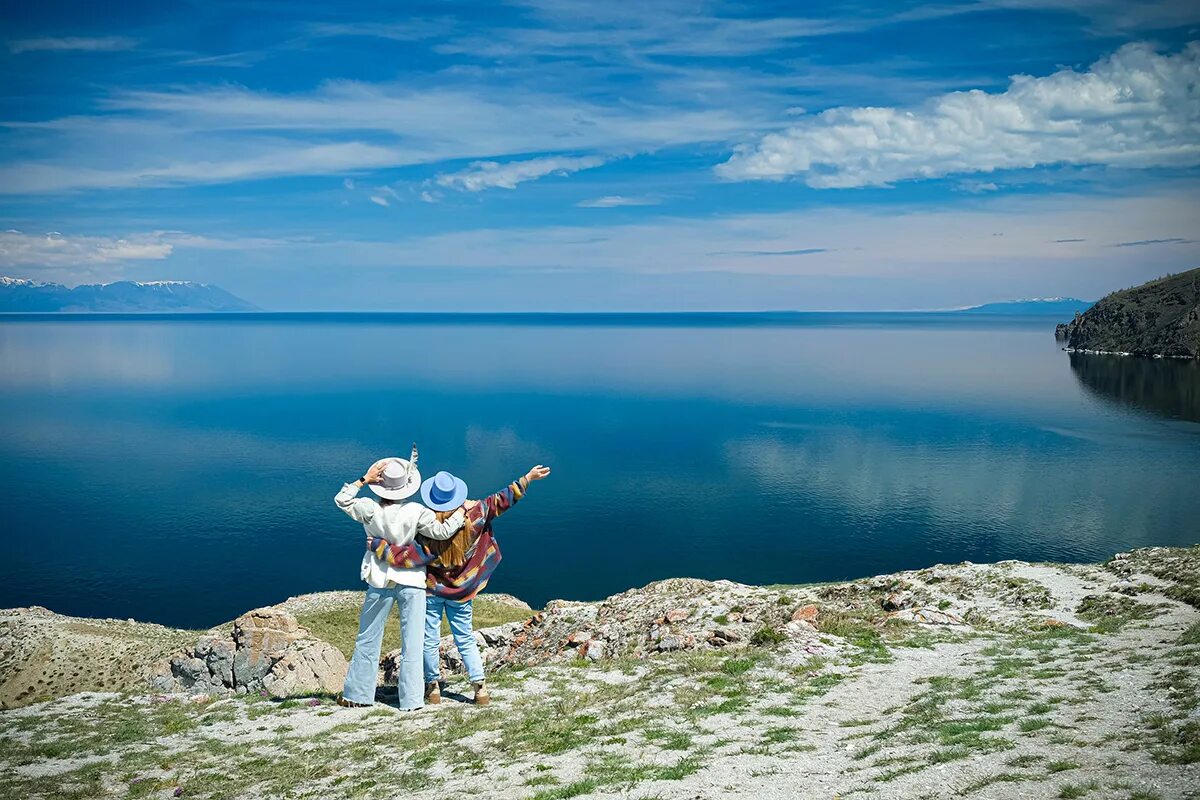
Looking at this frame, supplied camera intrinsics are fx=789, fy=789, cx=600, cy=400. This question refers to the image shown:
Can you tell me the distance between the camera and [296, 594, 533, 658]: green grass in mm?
45594

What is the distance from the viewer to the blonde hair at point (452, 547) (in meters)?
17.6

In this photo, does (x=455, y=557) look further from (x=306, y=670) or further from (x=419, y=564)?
(x=306, y=670)

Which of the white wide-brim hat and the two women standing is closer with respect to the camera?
the white wide-brim hat

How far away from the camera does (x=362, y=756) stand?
50.3ft

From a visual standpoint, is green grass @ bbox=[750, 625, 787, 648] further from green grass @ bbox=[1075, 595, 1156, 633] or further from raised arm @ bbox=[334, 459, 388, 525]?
raised arm @ bbox=[334, 459, 388, 525]

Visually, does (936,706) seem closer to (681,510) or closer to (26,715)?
(26,715)

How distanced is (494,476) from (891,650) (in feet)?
258

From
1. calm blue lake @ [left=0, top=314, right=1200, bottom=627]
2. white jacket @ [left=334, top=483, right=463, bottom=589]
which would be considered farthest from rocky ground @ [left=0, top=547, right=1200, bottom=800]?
calm blue lake @ [left=0, top=314, right=1200, bottom=627]

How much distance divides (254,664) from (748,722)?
18570mm

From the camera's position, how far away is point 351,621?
5078 centimetres

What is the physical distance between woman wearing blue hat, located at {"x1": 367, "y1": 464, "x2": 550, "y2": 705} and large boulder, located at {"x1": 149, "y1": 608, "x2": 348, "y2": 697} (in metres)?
9.68

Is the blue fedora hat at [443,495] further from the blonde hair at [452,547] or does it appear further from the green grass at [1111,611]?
the green grass at [1111,611]

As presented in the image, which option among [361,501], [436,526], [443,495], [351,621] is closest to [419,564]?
[436,526]

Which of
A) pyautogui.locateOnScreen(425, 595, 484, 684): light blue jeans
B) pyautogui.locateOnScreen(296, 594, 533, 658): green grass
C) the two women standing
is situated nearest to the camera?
the two women standing
